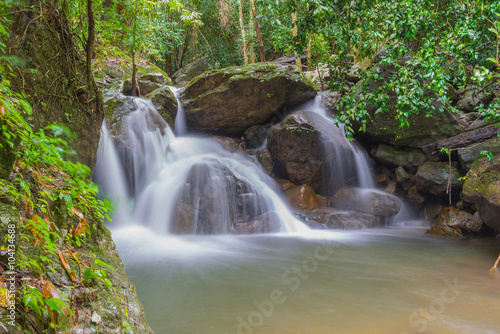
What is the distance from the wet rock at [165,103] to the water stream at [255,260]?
57cm

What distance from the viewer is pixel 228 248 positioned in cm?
611

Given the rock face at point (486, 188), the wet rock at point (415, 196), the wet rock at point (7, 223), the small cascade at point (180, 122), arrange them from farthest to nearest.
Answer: the small cascade at point (180, 122), the wet rock at point (415, 196), the rock face at point (486, 188), the wet rock at point (7, 223)

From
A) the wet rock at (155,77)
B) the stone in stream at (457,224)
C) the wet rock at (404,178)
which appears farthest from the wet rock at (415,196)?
the wet rock at (155,77)

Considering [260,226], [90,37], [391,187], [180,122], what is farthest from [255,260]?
[180,122]

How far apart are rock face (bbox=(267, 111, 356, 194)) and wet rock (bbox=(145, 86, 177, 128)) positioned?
352 centimetres

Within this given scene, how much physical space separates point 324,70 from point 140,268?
1149cm

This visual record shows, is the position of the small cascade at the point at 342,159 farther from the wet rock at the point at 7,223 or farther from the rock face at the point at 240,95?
the wet rock at the point at 7,223

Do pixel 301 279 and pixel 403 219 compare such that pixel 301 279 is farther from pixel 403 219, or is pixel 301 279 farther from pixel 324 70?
pixel 324 70

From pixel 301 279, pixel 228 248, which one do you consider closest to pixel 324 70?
pixel 228 248

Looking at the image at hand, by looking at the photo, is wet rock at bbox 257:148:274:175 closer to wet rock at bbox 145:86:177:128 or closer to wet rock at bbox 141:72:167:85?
wet rock at bbox 145:86:177:128

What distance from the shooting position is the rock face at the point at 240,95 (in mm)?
10500

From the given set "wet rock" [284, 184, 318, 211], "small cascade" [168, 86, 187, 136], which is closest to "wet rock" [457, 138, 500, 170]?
"wet rock" [284, 184, 318, 211]

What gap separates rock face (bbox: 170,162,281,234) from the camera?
7387mm

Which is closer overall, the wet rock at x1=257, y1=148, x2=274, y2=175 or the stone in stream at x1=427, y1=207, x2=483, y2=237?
the stone in stream at x1=427, y1=207, x2=483, y2=237
